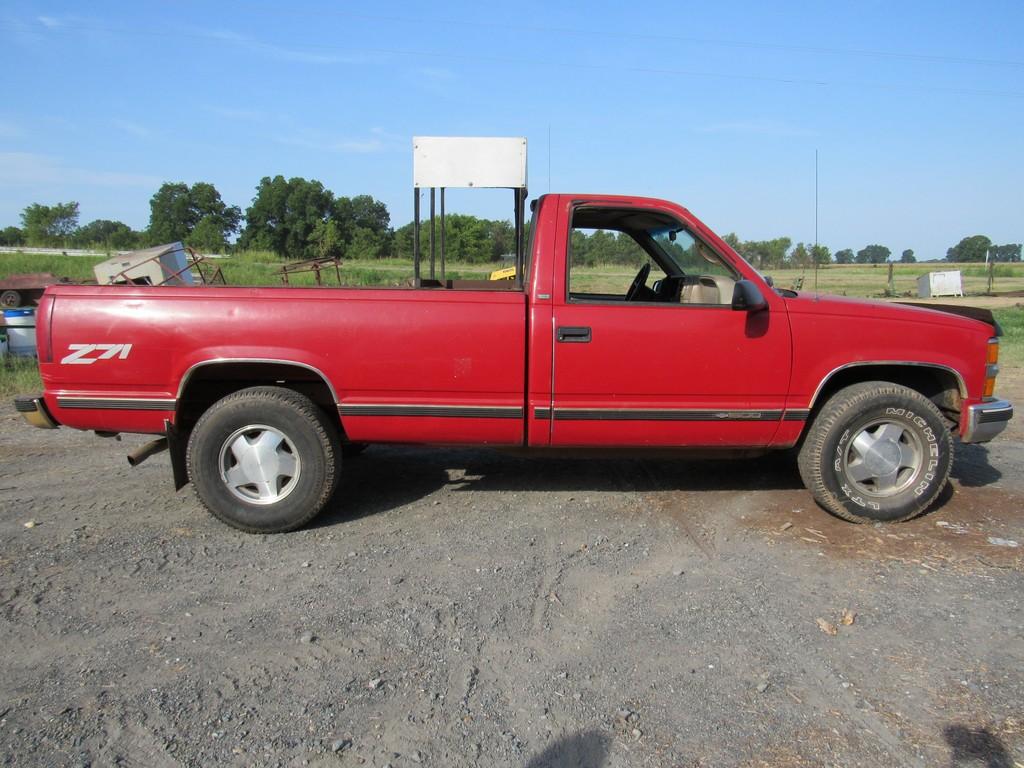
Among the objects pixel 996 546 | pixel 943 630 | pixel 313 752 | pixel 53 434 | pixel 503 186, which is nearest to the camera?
pixel 313 752

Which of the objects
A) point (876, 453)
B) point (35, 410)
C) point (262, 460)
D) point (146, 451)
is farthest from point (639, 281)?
point (35, 410)

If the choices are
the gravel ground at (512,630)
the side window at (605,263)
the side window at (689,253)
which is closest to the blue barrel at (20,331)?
the gravel ground at (512,630)

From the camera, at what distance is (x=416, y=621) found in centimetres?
325

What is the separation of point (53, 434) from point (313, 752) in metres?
5.34

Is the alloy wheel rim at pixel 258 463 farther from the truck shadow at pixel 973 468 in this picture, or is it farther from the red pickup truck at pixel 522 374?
the truck shadow at pixel 973 468

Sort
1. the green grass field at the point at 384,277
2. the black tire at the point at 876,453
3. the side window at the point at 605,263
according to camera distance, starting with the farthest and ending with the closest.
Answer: the green grass field at the point at 384,277 < the side window at the point at 605,263 < the black tire at the point at 876,453

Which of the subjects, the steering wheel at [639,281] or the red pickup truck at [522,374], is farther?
the steering wheel at [639,281]

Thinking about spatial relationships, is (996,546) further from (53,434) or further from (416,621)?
(53,434)

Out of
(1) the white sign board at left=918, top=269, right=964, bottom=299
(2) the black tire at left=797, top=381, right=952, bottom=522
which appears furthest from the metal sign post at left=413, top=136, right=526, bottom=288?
(1) the white sign board at left=918, top=269, right=964, bottom=299

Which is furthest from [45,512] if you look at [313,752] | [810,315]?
[810,315]

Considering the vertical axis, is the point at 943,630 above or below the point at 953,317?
below

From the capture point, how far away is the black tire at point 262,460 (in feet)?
13.6

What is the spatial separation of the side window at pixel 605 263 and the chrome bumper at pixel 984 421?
2114mm

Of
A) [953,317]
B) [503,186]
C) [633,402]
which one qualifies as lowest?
[633,402]
